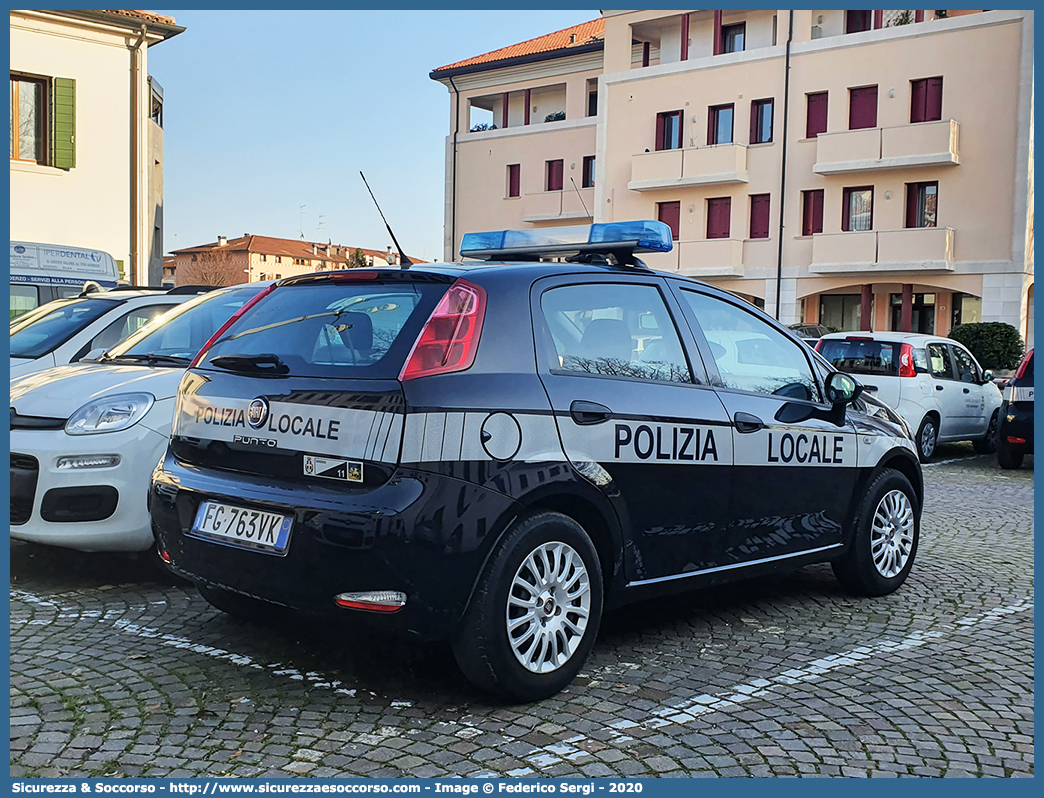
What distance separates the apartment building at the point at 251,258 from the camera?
382 feet

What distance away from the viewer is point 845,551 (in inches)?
226

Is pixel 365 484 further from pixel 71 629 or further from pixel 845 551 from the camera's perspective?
pixel 845 551

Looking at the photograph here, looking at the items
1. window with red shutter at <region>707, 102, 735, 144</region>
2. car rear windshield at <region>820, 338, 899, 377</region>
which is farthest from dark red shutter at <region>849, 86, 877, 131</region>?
car rear windshield at <region>820, 338, 899, 377</region>

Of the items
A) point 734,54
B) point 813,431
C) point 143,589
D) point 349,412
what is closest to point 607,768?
point 349,412

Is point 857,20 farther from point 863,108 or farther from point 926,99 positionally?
point 926,99

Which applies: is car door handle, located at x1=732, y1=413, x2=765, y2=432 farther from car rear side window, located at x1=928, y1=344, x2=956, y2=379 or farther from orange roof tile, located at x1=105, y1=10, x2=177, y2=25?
orange roof tile, located at x1=105, y1=10, x2=177, y2=25

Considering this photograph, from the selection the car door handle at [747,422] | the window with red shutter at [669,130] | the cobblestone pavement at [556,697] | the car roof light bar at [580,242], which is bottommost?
the cobblestone pavement at [556,697]

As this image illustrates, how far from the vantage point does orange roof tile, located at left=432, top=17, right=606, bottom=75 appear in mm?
44438

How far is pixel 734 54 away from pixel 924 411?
23175mm

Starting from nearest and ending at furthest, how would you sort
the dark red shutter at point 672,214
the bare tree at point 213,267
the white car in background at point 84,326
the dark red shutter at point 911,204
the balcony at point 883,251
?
the white car in background at point 84,326 → the balcony at point 883,251 → the dark red shutter at point 911,204 → the dark red shutter at point 672,214 → the bare tree at point 213,267

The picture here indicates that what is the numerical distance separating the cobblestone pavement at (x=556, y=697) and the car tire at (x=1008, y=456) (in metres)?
Answer: 7.35

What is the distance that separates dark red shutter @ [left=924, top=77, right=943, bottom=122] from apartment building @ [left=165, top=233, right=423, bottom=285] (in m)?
82.5

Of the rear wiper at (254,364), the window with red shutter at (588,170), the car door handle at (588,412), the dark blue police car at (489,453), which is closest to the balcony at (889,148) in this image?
the window with red shutter at (588,170)

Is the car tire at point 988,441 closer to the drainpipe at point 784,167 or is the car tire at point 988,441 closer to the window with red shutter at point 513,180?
the drainpipe at point 784,167
